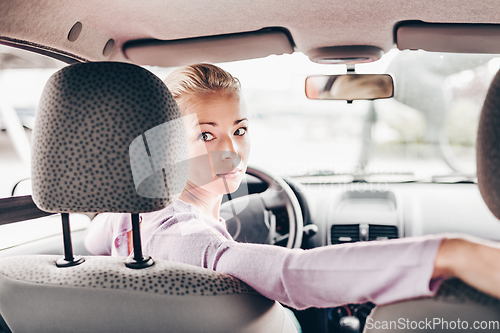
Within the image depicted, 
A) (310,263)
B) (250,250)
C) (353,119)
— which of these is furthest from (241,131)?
(353,119)

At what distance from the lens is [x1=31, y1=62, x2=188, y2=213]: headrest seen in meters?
0.93

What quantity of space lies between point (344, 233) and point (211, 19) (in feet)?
5.14

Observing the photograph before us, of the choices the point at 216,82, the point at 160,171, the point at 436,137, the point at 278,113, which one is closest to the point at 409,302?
the point at 160,171

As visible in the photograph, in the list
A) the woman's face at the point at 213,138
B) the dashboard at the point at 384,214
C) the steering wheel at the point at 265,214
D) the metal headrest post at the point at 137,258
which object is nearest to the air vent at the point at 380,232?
the dashboard at the point at 384,214

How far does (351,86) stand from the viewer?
2.29 m

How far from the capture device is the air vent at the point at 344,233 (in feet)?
8.91

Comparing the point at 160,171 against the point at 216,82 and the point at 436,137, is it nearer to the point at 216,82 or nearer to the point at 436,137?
the point at 216,82

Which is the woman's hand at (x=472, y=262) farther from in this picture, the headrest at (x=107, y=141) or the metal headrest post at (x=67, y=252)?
the metal headrest post at (x=67, y=252)

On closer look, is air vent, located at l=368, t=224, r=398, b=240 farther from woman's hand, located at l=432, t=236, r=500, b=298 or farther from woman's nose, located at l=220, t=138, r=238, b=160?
woman's hand, located at l=432, t=236, r=500, b=298

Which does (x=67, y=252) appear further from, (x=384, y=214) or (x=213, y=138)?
(x=384, y=214)

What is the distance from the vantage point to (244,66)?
231cm

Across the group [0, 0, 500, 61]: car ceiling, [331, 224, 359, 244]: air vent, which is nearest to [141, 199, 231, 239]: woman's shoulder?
[0, 0, 500, 61]: car ceiling

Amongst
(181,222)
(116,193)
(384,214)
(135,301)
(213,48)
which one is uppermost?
(213,48)

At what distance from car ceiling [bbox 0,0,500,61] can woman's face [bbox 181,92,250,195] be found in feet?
1.70
